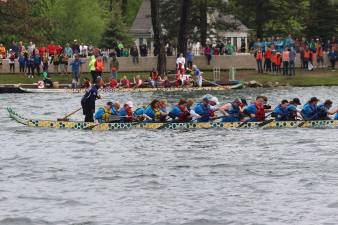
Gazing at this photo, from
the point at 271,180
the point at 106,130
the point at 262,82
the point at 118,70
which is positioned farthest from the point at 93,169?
the point at 118,70

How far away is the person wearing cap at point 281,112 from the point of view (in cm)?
4550

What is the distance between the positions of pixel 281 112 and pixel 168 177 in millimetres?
12274

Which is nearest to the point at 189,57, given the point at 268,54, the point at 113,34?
the point at 268,54

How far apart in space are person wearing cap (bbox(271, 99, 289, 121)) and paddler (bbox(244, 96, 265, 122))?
491 mm

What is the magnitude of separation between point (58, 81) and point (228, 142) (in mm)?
30881

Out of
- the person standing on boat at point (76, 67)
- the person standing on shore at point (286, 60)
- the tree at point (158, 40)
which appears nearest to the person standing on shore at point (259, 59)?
the person standing on shore at point (286, 60)

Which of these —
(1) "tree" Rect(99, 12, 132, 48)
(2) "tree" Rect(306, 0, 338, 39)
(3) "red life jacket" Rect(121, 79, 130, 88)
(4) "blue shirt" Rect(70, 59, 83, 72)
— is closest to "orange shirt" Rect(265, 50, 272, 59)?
(3) "red life jacket" Rect(121, 79, 130, 88)

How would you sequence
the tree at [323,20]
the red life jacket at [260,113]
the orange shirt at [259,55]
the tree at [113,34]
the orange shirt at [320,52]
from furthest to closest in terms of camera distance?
the tree at [113,34]
the tree at [323,20]
the orange shirt at [320,52]
the orange shirt at [259,55]
the red life jacket at [260,113]

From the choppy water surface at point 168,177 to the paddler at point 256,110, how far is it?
0.65m

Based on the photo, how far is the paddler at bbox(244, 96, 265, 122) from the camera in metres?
45.7

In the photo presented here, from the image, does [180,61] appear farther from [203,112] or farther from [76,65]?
[203,112]

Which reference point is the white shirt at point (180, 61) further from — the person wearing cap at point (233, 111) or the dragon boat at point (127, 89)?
the person wearing cap at point (233, 111)

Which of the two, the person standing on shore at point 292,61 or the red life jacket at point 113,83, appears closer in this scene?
the red life jacket at point 113,83

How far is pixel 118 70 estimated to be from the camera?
253 feet
